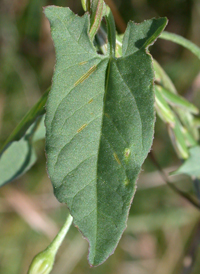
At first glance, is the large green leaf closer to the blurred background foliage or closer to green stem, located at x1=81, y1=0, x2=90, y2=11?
green stem, located at x1=81, y1=0, x2=90, y2=11

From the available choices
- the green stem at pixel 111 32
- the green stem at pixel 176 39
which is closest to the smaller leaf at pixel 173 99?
the green stem at pixel 176 39

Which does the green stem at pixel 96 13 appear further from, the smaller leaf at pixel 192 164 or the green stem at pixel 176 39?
the smaller leaf at pixel 192 164

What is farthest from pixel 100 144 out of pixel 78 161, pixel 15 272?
pixel 15 272

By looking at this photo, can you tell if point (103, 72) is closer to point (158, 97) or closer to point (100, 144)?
→ point (100, 144)

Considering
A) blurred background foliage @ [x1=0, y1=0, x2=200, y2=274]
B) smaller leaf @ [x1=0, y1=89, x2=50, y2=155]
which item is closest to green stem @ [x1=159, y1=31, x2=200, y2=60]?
smaller leaf @ [x1=0, y1=89, x2=50, y2=155]

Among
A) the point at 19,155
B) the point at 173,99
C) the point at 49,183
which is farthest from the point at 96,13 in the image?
the point at 49,183

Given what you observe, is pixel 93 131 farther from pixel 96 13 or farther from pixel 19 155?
pixel 19 155
